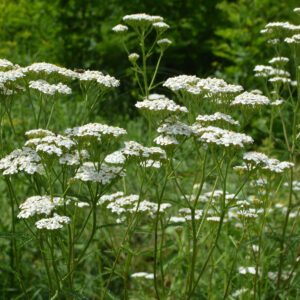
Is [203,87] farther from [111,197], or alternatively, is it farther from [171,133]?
[111,197]

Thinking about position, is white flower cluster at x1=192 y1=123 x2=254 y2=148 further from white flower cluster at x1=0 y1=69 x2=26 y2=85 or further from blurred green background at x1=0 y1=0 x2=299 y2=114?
blurred green background at x1=0 y1=0 x2=299 y2=114

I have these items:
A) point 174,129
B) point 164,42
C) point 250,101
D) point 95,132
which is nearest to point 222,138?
point 174,129

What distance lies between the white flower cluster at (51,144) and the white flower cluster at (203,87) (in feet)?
2.57

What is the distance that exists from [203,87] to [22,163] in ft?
3.94

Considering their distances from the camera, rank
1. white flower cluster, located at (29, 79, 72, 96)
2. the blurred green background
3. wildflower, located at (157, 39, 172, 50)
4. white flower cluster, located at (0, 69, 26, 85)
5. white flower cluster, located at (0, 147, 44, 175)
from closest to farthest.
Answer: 1. white flower cluster, located at (0, 147, 44, 175)
2. white flower cluster, located at (0, 69, 26, 85)
3. white flower cluster, located at (29, 79, 72, 96)
4. wildflower, located at (157, 39, 172, 50)
5. the blurred green background

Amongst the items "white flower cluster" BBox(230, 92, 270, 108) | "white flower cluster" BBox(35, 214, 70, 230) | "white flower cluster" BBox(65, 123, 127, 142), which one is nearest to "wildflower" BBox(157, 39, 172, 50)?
"white flower cluster" BBox(230, 92, 270, 108)

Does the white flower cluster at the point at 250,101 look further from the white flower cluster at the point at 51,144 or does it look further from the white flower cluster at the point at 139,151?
the white flower cluster at the point at 51,144

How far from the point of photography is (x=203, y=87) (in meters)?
2.84

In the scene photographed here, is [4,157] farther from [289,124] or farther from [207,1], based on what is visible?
[207,1]

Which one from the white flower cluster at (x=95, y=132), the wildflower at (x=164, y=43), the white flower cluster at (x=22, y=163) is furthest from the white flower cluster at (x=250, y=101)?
the wildflower at (x=164, y=43)

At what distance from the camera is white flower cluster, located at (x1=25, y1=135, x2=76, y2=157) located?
2.45 m

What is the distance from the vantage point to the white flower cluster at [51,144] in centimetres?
245

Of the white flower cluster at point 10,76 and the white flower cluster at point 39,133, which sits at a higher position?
the white flower cluster at point 10,76

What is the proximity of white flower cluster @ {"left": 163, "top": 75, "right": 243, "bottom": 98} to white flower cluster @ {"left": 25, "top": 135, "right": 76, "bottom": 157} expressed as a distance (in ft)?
2.57
